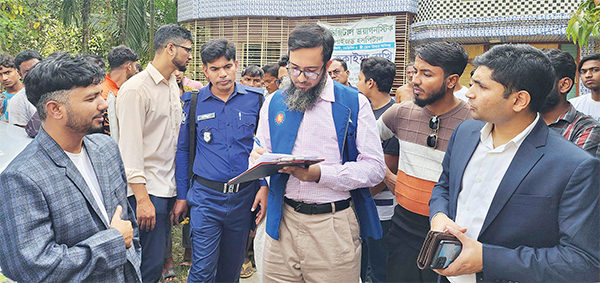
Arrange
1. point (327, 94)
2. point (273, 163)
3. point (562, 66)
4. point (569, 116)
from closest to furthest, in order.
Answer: point (273, 163) < point (327, 94) < point (569, 116) < point (562, 66)

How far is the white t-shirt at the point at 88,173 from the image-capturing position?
2213 mm

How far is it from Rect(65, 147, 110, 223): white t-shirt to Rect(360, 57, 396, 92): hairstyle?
2764mm

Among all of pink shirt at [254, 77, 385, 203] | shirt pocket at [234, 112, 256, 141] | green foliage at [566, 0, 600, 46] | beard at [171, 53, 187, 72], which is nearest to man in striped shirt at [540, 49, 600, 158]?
green foliage at [566, 0, 600, 46]

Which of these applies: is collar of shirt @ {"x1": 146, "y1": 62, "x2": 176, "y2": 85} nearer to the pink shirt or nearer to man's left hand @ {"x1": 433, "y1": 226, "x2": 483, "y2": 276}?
the pink shirt

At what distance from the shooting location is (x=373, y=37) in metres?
13.0

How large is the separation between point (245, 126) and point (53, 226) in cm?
196

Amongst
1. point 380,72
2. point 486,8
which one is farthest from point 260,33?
point 380,72

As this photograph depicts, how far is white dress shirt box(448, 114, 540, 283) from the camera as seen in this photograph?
2000 mm

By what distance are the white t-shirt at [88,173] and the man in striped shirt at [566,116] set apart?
8.86ft

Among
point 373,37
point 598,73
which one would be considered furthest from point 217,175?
point 373,37

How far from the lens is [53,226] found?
1993 mm

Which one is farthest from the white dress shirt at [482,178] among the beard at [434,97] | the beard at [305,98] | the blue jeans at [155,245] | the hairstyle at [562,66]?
the blue jeans at [155,245]

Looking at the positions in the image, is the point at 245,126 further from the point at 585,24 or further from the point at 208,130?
the point at 585,24

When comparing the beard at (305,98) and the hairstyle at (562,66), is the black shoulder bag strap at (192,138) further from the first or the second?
the hairstyle at (562,66)
